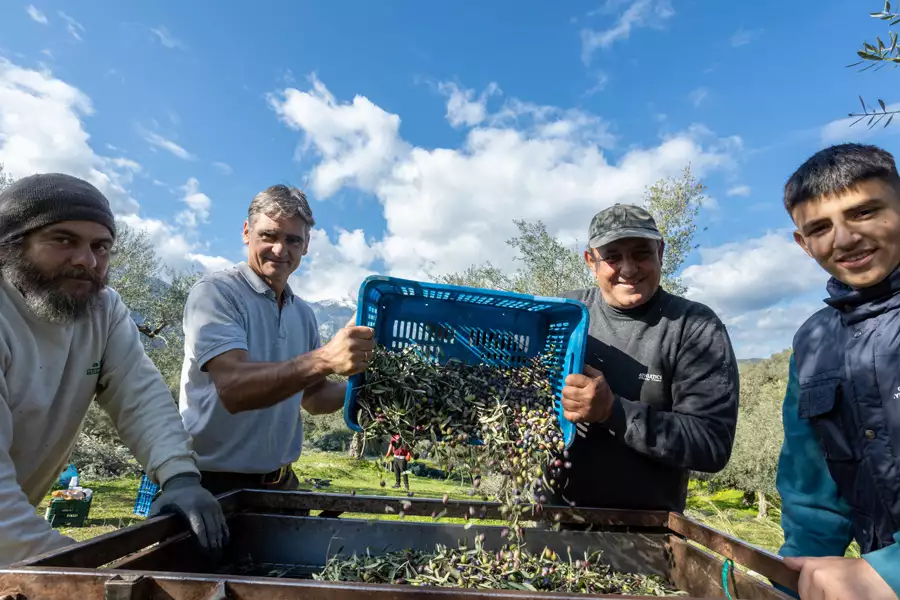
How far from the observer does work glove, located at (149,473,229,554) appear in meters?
2.30

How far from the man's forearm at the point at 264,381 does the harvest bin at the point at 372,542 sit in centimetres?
54

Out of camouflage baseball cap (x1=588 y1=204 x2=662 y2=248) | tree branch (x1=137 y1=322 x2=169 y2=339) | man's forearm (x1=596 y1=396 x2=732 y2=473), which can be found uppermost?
tree branch (x1=137 y1=322 x2=169 y2=339)

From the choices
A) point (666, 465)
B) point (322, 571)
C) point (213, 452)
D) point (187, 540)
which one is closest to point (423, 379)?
point (322, 571)

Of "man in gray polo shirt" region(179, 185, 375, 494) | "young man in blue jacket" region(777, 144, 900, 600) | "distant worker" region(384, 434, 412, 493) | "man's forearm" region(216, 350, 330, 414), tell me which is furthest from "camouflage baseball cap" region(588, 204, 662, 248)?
"man's forearm" region(216, 350, 330, 414)

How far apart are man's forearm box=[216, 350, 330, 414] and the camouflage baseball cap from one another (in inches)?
69.9

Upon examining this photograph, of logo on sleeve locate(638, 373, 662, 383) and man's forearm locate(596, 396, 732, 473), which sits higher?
logo on sleeve locate(638, 373, 662, 383)

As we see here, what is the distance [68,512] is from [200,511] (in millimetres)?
10344

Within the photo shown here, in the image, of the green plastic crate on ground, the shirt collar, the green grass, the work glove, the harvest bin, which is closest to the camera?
the harvest bin

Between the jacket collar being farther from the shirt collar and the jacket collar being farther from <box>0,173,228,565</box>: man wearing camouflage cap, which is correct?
the shirt collar

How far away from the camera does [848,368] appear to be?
228 centimetres

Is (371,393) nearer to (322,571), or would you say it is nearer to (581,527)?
(322,571)

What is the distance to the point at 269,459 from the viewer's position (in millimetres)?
3688

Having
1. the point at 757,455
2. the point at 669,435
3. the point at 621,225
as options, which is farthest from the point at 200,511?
the point at 757,455

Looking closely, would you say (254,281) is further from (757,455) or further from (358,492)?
(757,455)
